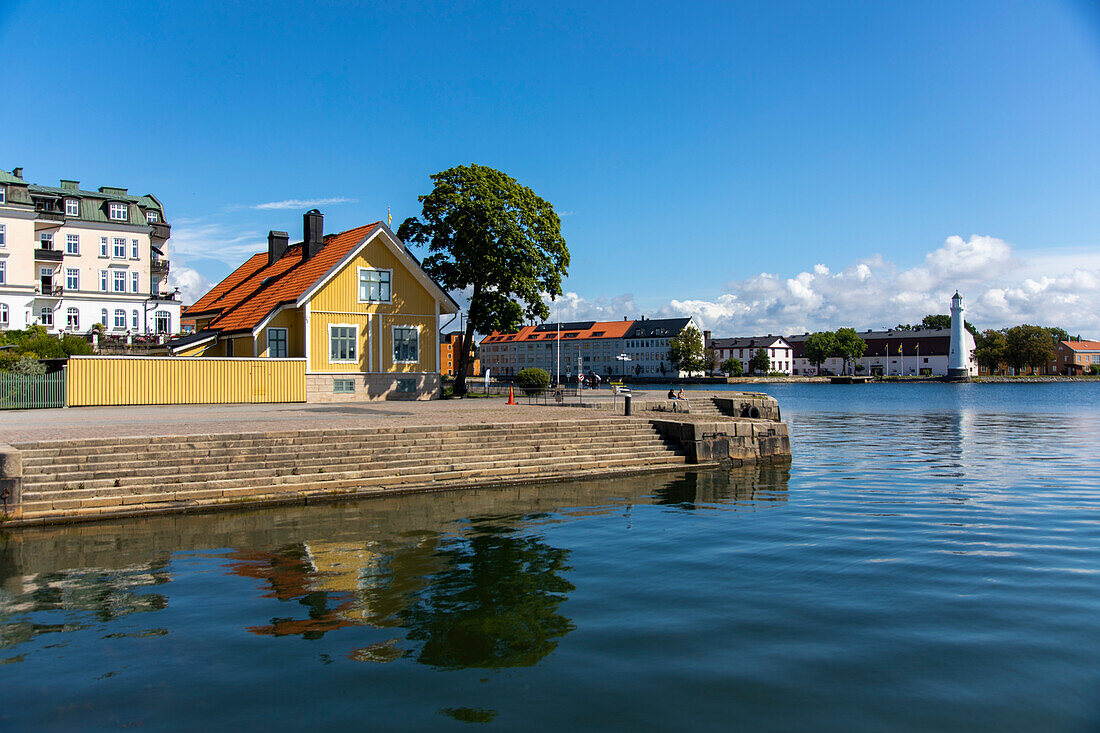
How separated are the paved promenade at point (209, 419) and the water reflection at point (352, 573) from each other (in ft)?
16.0

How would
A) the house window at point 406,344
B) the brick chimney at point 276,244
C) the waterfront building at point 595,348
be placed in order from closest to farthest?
the house window at point 406,344 < the brick chimney at point 276,244 < the waterfront building at point 595,348

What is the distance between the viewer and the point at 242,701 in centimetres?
684

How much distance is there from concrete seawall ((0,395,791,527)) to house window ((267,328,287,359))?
19.0 m

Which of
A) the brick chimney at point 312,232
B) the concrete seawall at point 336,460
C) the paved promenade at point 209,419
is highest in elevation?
→ the brick chimney at point 312,232

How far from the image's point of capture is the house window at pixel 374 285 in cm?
3816

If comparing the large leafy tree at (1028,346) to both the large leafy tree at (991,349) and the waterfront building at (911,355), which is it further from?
the waterfront building at (911,355)

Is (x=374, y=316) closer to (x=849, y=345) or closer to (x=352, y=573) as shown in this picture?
(x=352, y=573)

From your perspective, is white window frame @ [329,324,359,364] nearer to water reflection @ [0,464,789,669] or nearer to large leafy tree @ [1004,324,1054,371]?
water reflection @ [0,464,789,669]

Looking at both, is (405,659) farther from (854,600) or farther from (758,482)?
(758,482)

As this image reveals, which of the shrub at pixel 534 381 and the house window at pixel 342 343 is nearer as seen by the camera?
the house window at pixel 342 343

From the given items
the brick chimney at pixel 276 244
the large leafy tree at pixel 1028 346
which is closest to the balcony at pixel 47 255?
the brick chimney at pixel 276 244

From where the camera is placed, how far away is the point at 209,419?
2380 centimetres

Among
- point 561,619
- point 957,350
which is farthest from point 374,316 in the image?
point 957,350

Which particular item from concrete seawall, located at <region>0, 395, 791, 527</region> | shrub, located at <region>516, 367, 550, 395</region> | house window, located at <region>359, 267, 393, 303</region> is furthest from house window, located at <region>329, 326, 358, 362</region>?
concrete seawall, located at <region>0, 395, 791, 527</region>
